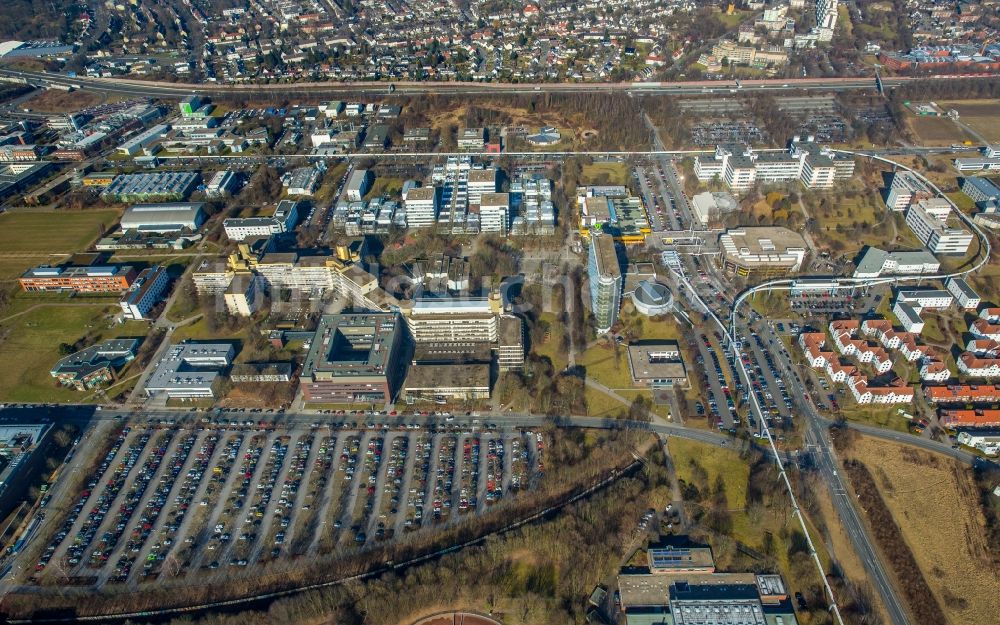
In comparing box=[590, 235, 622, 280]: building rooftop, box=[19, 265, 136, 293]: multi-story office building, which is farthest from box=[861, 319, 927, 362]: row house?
box=[19, 265, 136, 293]: multi-story office building

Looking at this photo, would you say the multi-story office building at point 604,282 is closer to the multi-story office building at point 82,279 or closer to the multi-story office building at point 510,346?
the multi-story office building at point 510,346

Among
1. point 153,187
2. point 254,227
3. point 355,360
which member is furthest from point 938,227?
point 153,187

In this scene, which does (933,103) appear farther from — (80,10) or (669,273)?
(80,10)

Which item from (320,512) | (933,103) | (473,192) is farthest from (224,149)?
(933,103)

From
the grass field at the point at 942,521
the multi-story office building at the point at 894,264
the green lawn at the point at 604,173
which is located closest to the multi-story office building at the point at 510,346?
the grass field at the point at 942,521

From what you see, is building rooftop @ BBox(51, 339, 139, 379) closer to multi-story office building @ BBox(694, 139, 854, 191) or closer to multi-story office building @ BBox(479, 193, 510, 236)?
multi-story office building @ BBox(479, 193, 510, 236)

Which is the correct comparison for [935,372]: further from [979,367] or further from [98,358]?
[98,358]
